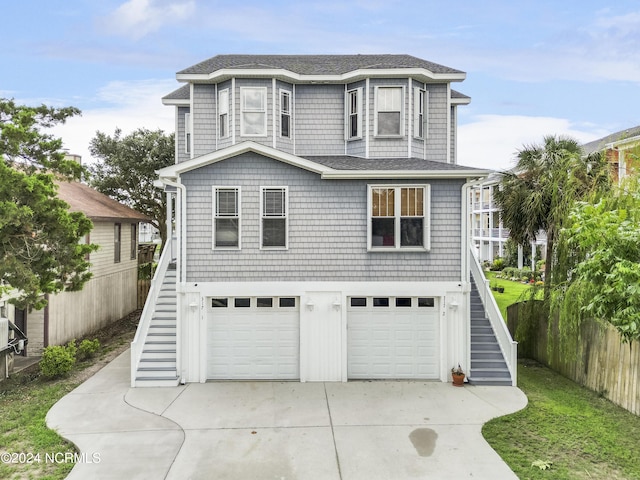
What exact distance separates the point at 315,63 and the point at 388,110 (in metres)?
3.37

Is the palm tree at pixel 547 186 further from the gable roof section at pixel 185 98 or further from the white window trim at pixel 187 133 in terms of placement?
the white window trim at pixel 187 133

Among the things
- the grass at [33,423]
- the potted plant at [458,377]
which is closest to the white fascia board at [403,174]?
the potted plant at [458,377]

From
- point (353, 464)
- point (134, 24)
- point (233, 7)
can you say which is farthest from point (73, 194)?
point (353, 464)

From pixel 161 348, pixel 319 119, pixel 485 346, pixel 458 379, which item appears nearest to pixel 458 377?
pixel 458 379

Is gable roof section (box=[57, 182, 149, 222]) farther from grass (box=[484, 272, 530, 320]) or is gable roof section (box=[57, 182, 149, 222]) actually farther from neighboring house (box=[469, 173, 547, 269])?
neighboring house (box=[469, 173, 547, 269])

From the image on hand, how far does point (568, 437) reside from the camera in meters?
7.68

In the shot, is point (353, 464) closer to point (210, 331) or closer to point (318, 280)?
point (318, 280)

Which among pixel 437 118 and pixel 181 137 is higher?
pixel 437 118

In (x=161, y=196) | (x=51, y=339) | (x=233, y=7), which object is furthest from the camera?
(x=161, y=196)

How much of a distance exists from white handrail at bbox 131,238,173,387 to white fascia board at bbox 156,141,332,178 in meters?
3.41

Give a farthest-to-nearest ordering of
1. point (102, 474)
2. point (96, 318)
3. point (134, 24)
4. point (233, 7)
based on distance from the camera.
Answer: point (134, 24)
point (233, 7)
point (96, 318)
point (102, 474)

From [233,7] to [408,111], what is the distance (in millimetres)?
10205

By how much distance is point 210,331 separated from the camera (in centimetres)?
1100

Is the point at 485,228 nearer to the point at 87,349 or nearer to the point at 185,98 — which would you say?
the point at 185,98
